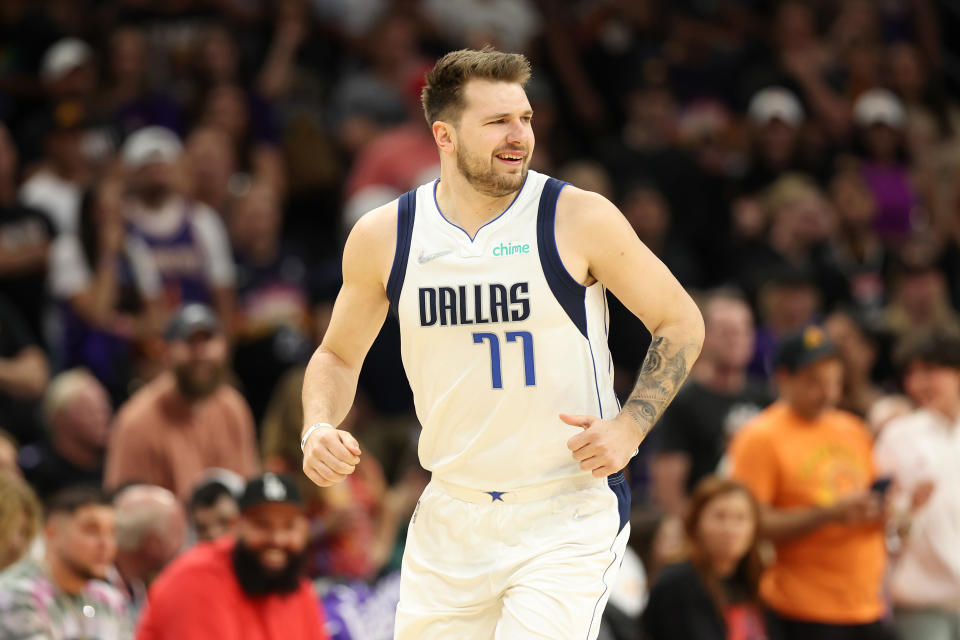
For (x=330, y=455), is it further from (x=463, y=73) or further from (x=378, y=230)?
(x=463, y=73)

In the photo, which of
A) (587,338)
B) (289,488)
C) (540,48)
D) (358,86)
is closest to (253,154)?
(358,86)

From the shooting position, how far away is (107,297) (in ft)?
31.0

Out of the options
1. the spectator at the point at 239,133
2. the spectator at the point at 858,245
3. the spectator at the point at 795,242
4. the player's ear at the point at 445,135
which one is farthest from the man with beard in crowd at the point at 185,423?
the spectator at the point at 858,245

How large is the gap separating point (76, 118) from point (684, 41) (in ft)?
20.0

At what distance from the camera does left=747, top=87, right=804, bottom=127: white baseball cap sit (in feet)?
41.5

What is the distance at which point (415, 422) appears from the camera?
10219 mm

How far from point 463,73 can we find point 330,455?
4.18ft

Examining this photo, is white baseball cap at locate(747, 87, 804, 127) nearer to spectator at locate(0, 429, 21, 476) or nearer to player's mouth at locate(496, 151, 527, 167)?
spectator at locate(0, 429, 21, 476)

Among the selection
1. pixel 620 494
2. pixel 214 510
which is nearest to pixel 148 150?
pixel 214 510

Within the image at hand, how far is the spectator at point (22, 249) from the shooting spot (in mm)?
9938

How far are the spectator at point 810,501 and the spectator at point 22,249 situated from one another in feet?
16.5

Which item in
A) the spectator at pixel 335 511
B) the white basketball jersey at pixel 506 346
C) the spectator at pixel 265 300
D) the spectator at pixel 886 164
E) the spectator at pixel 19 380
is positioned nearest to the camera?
the white basketball jersey at pixel 506 346

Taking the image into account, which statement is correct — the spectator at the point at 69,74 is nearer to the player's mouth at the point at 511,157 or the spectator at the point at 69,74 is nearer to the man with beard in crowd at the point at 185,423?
the man with beard in crowd at the point at 185,423

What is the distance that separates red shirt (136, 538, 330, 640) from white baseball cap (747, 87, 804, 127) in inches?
295
